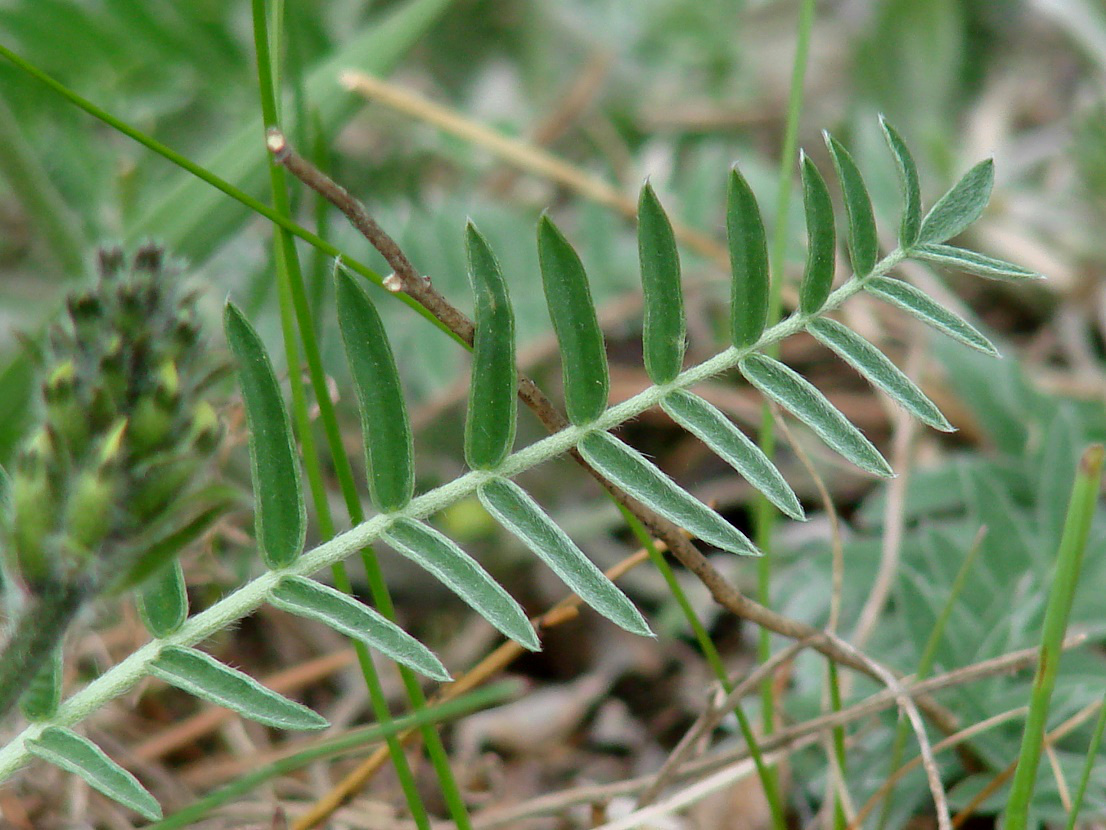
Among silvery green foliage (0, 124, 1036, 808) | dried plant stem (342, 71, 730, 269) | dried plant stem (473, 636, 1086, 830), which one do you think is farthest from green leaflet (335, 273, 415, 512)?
dried plant stem (342, 71, 730, 269)

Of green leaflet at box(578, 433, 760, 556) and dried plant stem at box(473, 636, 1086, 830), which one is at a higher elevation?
green leaflet at box(578, 433, 760, 556)

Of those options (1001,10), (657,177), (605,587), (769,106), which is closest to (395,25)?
(657,177)

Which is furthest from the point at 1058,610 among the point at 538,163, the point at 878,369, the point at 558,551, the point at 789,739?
the point at 538,163

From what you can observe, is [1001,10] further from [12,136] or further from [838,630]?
[12,136]

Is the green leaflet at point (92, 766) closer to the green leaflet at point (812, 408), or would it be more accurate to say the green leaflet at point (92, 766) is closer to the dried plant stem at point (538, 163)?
the green leaflet at point (812, 408)

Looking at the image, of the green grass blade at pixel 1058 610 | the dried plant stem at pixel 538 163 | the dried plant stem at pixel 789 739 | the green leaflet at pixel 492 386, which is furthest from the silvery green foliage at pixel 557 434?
the dried plant stem at pixel 538 163

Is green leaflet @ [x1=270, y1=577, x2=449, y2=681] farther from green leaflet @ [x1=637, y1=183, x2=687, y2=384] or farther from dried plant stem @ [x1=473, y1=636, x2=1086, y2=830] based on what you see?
dried plant stem @ [x1=473, y1=636, x2=1086, y2=830]
